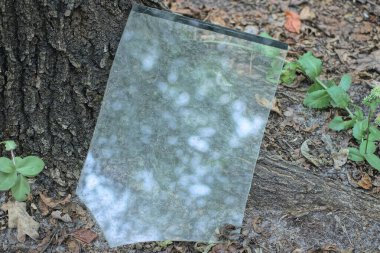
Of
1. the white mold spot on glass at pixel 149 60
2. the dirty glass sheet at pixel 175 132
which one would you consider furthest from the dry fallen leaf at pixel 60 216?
the white mold spot on glass at pixel 149 60

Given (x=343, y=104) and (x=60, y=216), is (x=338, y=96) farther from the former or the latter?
(x=60, y=216)

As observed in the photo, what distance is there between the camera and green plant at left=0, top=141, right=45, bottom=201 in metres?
1.82

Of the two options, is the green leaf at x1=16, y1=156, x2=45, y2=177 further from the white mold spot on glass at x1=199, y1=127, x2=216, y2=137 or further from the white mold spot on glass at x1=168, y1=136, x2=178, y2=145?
the white mold spot on glass at x1=199, y1=127, x2=216, y2=137

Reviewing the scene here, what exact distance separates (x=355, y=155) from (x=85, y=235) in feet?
4.33

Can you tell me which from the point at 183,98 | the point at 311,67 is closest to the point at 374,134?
the point at 311,67

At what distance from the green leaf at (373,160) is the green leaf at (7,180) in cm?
158

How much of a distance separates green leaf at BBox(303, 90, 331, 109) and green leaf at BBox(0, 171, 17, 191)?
1.49m

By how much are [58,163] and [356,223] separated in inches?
51.6

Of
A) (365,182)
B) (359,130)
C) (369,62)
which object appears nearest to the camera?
(365,182)

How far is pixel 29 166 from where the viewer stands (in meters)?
1.87

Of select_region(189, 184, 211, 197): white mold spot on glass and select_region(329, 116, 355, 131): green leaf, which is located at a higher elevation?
select_region(329, 116, 355, 131): green leaf

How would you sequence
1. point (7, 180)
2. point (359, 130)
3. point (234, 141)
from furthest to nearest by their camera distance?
1. point (359, 130)
2. point (234, 141)
3. point (7, 180)

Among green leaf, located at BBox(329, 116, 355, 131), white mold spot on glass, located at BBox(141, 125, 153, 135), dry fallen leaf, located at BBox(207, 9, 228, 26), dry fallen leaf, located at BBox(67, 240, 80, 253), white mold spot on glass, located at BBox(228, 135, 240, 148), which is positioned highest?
dry fallen leaf, located at BBox(207, 9, 228, 26)

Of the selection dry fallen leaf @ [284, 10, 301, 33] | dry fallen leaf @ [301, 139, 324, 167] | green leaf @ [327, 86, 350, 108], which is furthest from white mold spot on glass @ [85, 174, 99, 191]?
dry fallen leaf @ [284, 10, 301, 33]
